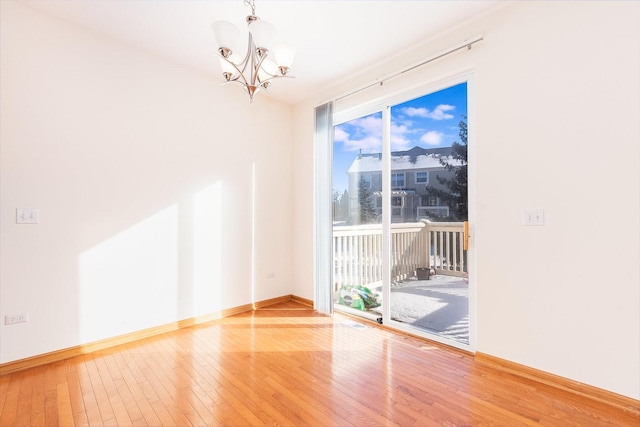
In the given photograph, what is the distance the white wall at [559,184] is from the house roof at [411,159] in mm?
303

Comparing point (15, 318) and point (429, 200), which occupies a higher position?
point (429, 200)

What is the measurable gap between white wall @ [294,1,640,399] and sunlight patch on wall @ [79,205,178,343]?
3014mm

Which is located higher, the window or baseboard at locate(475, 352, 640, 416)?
the window

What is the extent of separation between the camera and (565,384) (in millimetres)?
2027

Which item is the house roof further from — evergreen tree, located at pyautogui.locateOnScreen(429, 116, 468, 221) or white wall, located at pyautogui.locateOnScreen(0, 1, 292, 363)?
white wall, located at pyautogui.locateOnScreen(0, 1, 292, 363)

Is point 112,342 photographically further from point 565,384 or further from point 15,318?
point 565,384

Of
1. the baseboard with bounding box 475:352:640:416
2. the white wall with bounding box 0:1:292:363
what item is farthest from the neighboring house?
the white wall with bounding box 0:1:292:363

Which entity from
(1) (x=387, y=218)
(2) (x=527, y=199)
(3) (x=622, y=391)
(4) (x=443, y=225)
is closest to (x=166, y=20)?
(1) (x=387, y=218)

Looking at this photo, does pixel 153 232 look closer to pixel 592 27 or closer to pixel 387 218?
pixel 387 218

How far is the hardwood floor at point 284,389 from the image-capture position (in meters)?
1.76

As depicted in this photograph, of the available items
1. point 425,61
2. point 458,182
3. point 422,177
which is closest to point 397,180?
point 422,177

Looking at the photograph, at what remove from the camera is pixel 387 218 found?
10.6 feet

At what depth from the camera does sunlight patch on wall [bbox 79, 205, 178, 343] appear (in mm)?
2629

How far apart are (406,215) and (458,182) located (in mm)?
616
